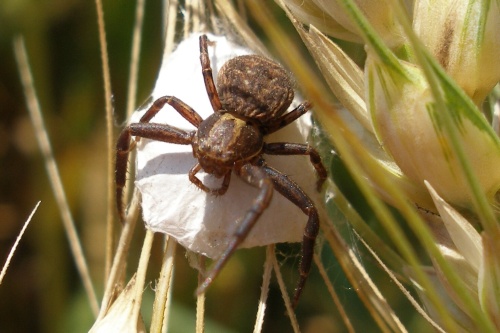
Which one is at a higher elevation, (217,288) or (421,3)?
(421,3)

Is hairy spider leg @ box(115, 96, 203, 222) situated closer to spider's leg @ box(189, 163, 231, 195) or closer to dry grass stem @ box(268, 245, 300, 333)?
spider's leg @ box(189, 163, 231, 195)

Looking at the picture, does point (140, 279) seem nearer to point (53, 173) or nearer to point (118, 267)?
point (118, 267)

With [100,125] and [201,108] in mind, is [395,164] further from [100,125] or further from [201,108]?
[100,125]

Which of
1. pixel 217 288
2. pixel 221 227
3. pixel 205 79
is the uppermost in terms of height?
pixel 205 79

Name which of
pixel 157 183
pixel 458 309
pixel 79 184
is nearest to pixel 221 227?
pixel 157 183

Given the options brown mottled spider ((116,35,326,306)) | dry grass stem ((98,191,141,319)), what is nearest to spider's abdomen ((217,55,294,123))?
brown mottled spider ((116,35,326,306))
